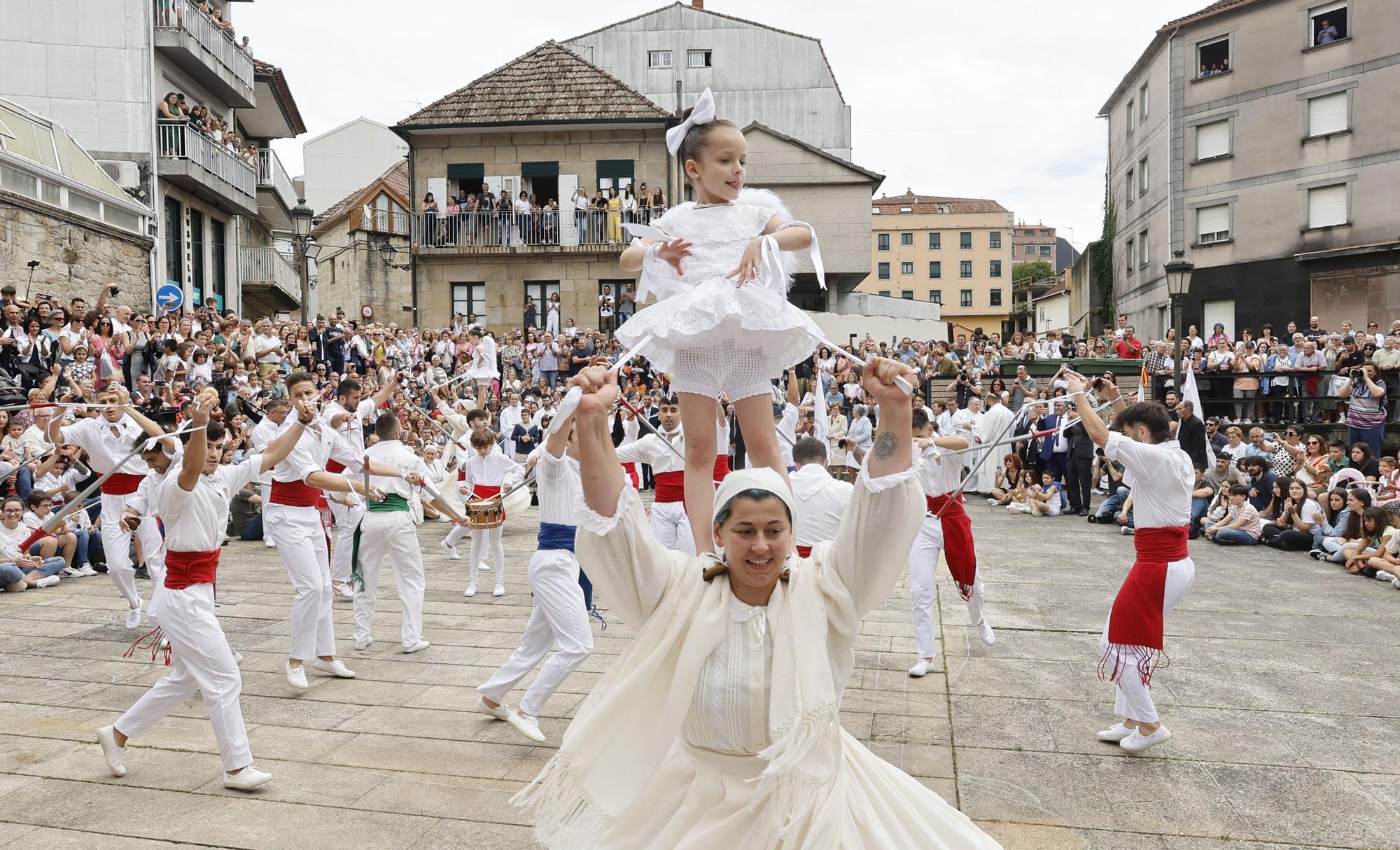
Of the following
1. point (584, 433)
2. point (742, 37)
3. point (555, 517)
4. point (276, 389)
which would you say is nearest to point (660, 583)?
point (584, 433)

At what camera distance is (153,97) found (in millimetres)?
22422

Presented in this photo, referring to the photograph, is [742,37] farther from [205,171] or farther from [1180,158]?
[205,171]

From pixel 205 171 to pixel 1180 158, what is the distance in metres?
27.8

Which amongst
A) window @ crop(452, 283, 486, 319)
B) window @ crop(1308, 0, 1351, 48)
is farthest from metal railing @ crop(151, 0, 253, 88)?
window @ crop(1308, 0, 1351, 48)

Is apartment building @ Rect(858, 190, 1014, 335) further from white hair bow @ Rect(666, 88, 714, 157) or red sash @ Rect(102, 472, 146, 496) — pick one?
white hair bow @ Rect(666, 88, 714, 157)

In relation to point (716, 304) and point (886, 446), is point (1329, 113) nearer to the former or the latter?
point (716, 304)

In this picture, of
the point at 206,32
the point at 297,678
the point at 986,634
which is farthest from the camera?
the point at 206,32

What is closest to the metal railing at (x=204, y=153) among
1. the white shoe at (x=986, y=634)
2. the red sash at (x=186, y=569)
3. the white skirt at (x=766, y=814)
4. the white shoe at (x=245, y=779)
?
the red sash at (x=186, y=569)

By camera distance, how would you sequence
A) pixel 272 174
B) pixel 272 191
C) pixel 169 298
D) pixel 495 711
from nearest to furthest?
pixel 495 711
pixel 169 298
pixel 272 191
pixel 272 174

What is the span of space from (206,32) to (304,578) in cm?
2242

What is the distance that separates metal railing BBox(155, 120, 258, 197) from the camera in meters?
23.0

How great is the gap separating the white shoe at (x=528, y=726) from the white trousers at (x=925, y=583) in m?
2.95

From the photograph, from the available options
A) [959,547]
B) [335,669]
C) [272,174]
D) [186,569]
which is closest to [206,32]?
[272,174]

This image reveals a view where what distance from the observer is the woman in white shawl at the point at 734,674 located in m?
2.70
